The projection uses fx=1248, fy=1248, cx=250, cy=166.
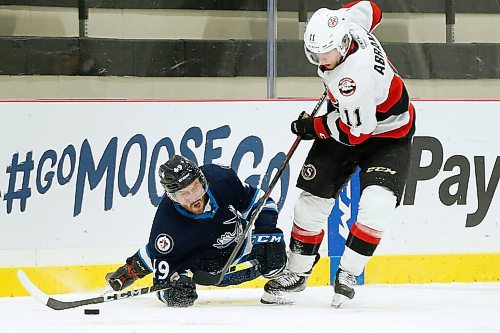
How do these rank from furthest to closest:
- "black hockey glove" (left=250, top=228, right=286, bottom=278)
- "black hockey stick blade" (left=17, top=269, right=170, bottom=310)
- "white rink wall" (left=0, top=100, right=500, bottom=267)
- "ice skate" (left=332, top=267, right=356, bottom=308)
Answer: "white rink wall" (left=0, top=100, right=500, bottom=267) → "black hockey glove" (left=250, top=228, right=286, bottom=278) → "ice skate" (left=332, top=267, right=356, bottom=308) → "black hockey stick blade" (left=17, top=269, right=170, bottom=310)

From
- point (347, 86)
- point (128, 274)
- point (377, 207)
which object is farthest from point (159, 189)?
point (347, 86)

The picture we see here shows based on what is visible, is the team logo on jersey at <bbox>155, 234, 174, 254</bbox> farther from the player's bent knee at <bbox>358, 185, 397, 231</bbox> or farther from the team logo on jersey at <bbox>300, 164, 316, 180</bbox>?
the player's bent knee at <bbox>358, 185, 397, 231</bbox>

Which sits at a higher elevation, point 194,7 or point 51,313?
point 194,7

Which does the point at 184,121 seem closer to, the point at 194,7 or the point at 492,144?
the point at 194,7

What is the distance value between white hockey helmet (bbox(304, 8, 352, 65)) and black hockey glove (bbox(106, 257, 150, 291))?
39.2 inches

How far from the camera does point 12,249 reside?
4.90m

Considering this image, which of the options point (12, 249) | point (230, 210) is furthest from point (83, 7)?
point (230, 210)

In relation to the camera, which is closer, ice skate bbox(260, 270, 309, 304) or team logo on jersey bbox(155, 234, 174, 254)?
team logo on jersey bbox(155, 234, 174, 254)

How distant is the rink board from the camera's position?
4930 millimetres

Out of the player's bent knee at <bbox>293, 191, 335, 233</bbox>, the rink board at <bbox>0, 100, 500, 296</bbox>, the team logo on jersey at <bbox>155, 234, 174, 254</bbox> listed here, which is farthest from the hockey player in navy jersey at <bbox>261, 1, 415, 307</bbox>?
the rink board at <bbox>0, 100, 500, 296</bbox>

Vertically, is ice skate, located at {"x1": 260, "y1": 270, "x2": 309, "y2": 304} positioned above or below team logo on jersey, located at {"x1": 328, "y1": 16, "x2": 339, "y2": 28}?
below

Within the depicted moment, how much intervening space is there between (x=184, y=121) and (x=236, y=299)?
871mm

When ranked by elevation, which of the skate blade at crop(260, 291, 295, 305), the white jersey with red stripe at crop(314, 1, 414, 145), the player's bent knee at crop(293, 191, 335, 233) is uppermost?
the white jersey with red stripe at crop(314, 1, 414, 145)

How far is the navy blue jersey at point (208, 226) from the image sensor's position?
4215 mm
